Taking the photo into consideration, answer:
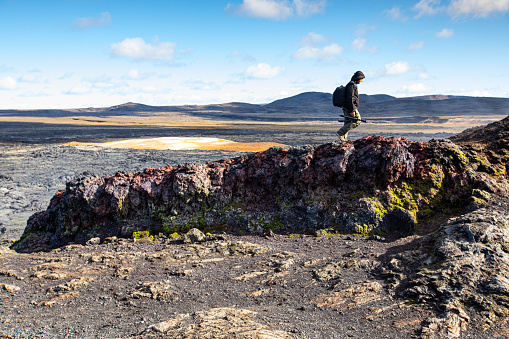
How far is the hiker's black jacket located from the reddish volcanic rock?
5.03ft

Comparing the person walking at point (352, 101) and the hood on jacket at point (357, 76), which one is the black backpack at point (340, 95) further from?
the hood on jacket at point (357, 76)

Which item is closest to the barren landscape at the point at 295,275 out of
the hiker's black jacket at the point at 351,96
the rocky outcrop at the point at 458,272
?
the rocky outcrop at the point at 458,272

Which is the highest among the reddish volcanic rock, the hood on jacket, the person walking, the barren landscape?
the hood on jacket

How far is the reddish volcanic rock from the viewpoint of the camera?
878 cm

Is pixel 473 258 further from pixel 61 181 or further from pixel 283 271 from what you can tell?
pixel 61 181

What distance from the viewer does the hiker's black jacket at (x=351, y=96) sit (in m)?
10.5

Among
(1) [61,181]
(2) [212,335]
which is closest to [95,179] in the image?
(2) [212,335]

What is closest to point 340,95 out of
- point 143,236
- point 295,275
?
point 295,275

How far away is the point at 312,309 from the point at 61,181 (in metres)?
16.8

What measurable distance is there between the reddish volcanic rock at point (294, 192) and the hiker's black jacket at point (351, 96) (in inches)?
60.4

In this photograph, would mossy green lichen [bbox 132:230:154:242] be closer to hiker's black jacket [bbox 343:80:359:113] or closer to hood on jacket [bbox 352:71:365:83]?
hiker's black jacket [bbox 343:80:359:113]

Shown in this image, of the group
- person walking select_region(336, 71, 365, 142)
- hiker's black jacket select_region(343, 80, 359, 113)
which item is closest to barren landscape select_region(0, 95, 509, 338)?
person walking select_region(336, 71, 365, 142)

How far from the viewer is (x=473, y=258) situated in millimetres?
6062

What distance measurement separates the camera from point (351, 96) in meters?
10.6
